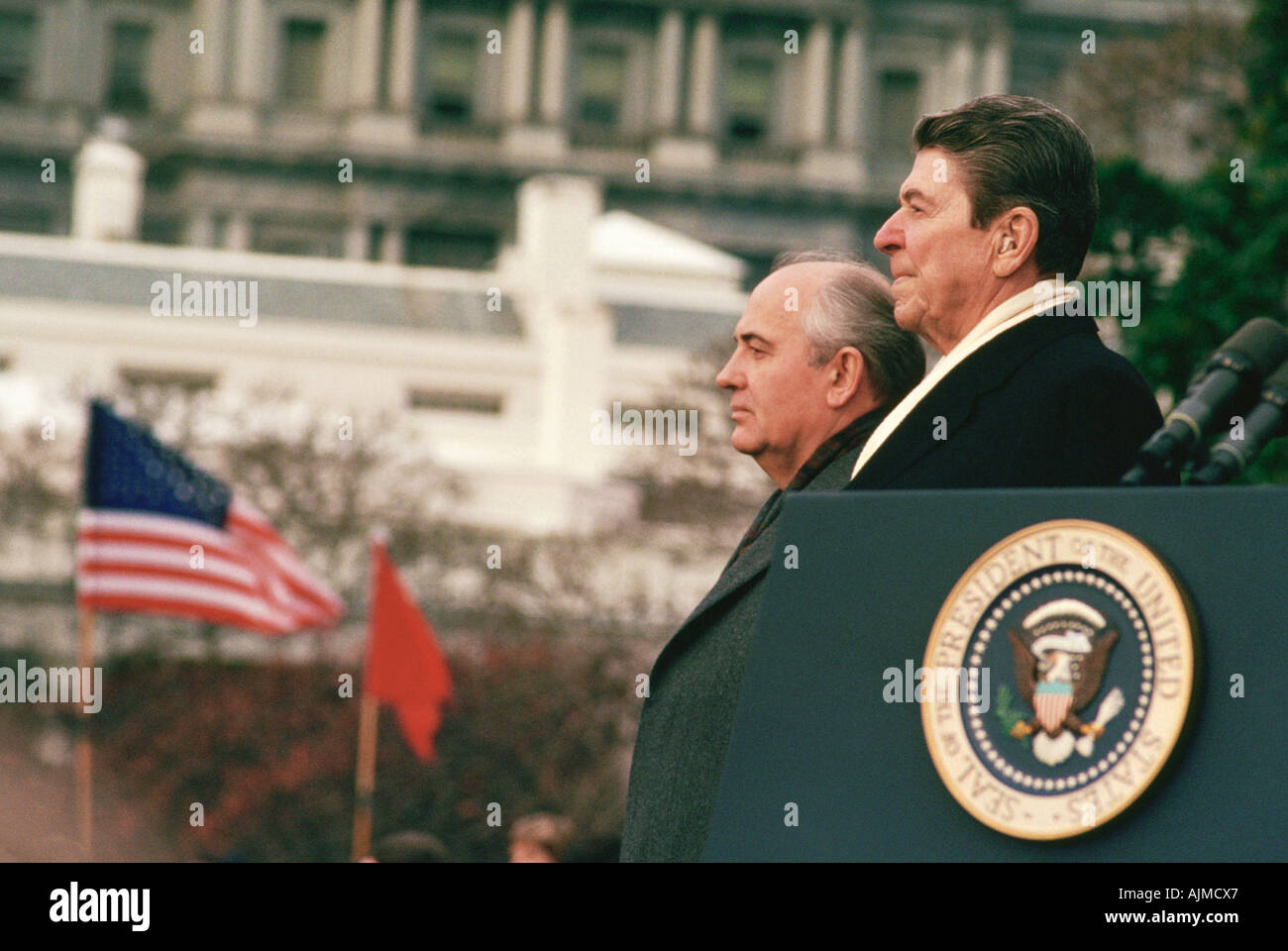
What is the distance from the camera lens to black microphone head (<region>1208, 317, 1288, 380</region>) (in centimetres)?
223

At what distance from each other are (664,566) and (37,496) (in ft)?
22.6

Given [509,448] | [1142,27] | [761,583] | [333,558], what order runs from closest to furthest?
[761,583]
[333,558]
[509,448]
[1142,27]

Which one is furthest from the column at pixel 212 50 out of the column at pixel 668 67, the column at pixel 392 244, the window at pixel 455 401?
the window at pixel 455 401

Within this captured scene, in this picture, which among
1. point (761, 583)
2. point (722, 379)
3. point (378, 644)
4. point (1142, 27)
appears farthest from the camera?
point (1142, 27)

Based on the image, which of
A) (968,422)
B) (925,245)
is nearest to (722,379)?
(925,245)

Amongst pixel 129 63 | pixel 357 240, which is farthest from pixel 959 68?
pixel 129 63

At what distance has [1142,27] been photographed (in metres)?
47.0

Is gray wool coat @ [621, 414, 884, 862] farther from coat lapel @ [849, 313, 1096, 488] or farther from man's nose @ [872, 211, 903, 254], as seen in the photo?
man's nose @ [872, 211, 903, 254]

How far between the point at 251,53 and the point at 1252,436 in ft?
170

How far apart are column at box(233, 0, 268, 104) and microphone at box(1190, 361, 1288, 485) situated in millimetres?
50055

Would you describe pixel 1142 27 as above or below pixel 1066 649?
above

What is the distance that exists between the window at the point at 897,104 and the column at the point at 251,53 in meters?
14.8

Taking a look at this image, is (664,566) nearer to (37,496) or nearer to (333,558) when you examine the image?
(333,558)

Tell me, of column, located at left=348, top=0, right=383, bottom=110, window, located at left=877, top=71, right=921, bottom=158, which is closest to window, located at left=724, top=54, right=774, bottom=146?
window, located at left=877, top=71, right=921, bottom=158
